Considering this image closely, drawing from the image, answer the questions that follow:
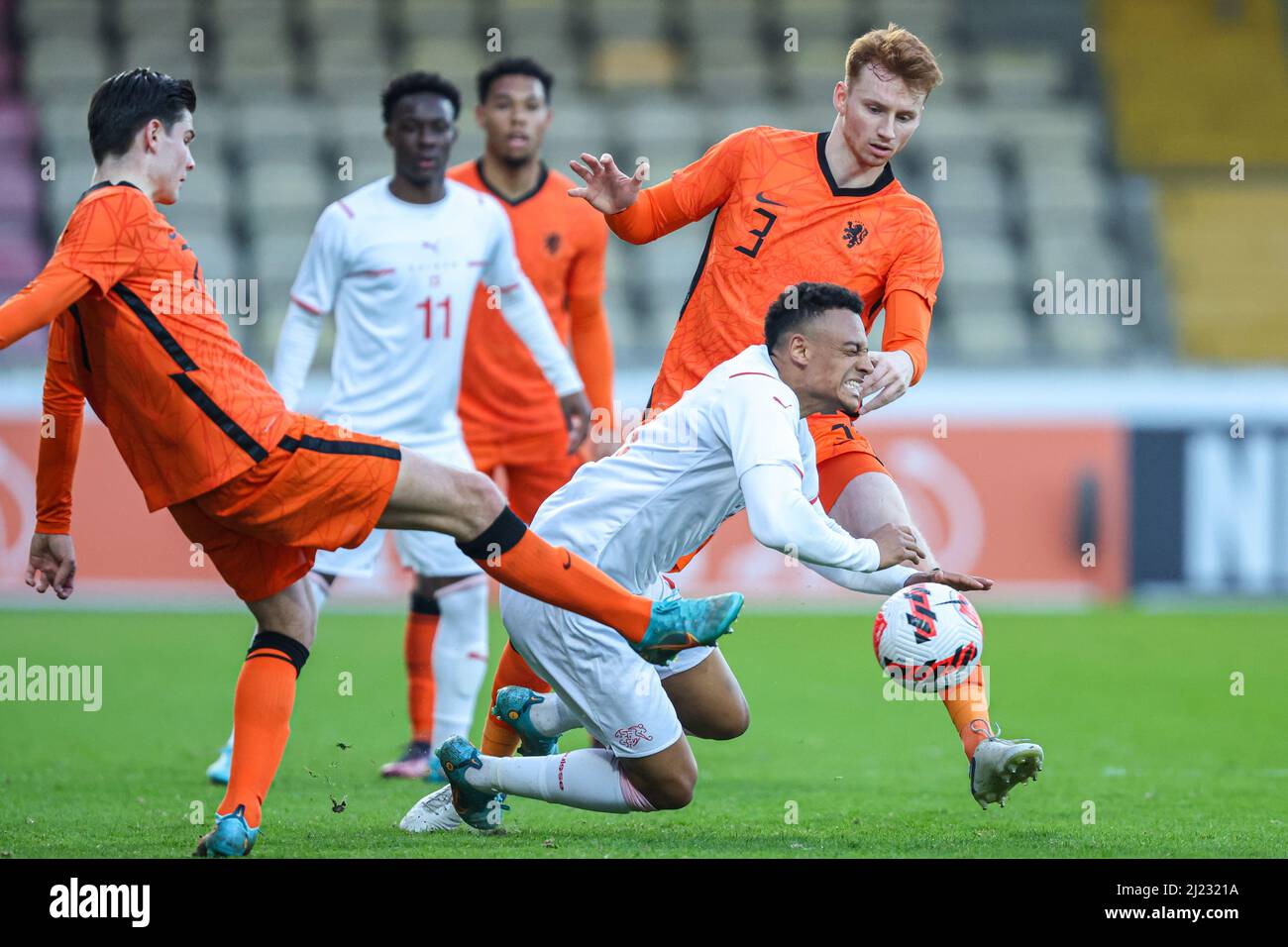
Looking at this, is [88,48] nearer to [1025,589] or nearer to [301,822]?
[1025,589]

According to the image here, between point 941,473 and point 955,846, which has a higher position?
point 941,473

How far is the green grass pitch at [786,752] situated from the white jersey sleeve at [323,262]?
184 centimetres

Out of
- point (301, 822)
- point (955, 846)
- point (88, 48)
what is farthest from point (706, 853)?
point (88, 48)

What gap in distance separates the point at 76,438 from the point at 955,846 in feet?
9.11

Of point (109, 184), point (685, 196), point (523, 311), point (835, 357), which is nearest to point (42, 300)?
point (109, 184)

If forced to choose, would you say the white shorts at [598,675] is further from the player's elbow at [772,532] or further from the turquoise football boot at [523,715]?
the player's elbow at [772,532]

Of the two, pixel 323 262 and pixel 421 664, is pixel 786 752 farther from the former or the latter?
pixel 323 262

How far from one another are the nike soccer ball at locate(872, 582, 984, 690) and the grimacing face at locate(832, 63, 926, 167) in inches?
56.1

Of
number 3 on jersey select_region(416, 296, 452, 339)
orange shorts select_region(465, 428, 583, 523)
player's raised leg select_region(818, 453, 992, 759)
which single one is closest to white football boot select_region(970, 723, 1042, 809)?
player's raised leg select_region(818, 453, 992, 759)

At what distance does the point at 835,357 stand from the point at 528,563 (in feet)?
3.33

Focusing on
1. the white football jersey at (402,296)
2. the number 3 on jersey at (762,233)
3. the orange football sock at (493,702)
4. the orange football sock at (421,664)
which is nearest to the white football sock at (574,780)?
the orange football sock at (493,702)

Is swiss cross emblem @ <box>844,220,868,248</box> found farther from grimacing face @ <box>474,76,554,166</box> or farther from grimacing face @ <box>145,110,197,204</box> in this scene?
grimacing face @ <box>474,76,554,166</box>

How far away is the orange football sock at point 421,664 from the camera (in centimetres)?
720

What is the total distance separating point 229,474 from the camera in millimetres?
4672
